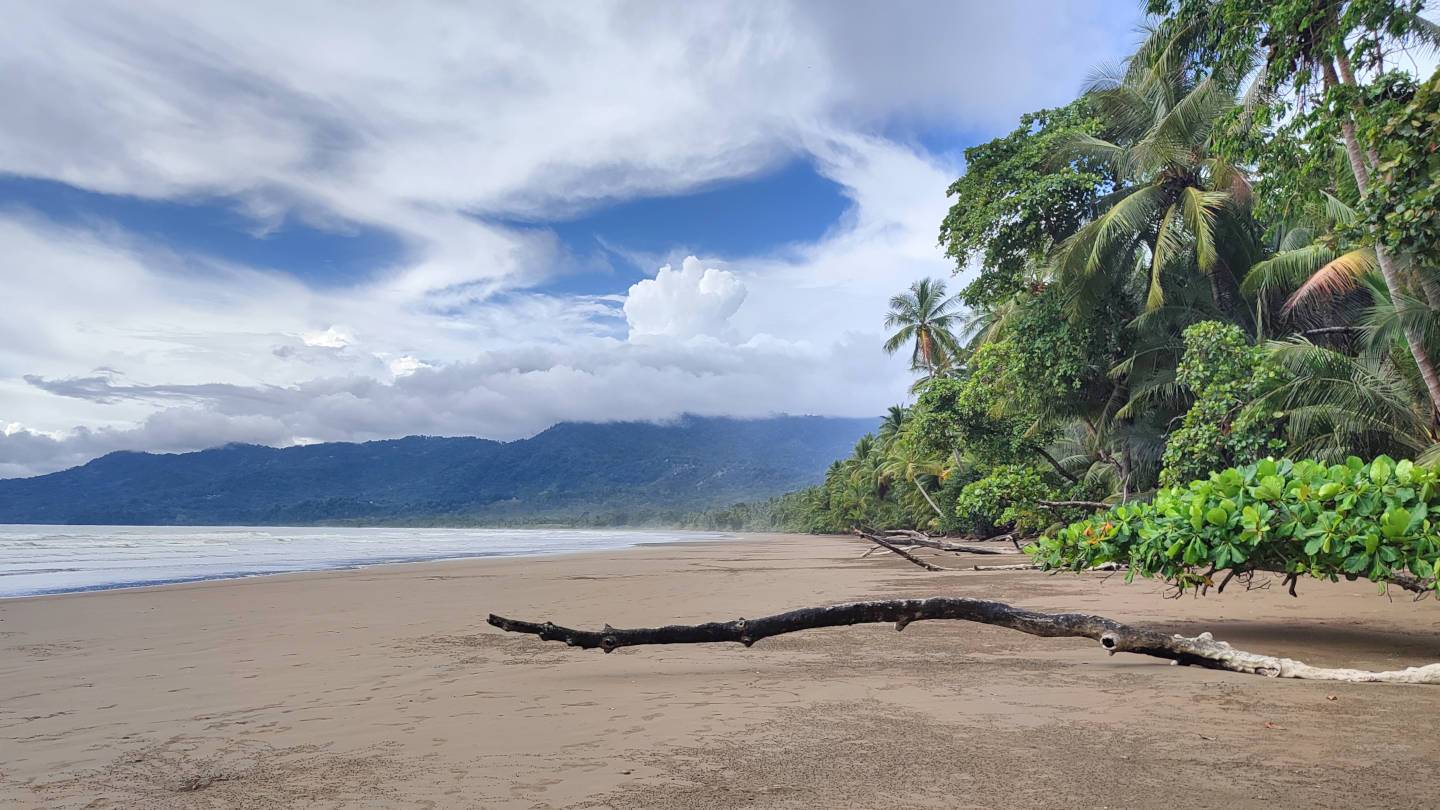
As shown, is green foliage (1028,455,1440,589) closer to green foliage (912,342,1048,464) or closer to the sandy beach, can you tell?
the sandy beach

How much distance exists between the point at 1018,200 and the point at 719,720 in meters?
15.3

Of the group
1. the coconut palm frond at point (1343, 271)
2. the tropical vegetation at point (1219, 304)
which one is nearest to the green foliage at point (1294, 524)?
the tropical vegetation at point (1219, 304)

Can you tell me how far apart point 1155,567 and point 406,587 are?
36.9 feet

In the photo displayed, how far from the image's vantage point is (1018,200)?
54.4 ft

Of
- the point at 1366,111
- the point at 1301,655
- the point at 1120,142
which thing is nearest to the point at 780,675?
the point at 1301,655

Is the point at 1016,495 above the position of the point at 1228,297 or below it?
below

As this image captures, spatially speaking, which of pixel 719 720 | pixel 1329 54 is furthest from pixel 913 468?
pixel 719 720

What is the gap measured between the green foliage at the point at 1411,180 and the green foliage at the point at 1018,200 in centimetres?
1055

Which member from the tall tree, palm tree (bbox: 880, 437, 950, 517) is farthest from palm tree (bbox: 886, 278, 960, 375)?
the tall tree

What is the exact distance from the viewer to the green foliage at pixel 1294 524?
183 inches

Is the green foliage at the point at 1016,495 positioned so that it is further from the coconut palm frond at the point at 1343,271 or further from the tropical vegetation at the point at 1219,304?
the coconut palm frond at the point at 1343,271

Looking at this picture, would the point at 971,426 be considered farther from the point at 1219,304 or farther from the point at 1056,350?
the point at 1219,304

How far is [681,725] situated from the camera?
3758mm

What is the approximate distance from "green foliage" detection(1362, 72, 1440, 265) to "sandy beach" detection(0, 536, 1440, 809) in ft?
9.87
